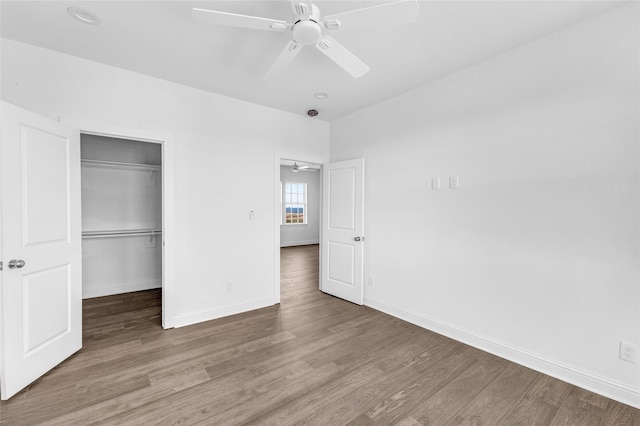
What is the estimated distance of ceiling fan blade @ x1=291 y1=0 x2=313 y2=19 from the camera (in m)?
1.63

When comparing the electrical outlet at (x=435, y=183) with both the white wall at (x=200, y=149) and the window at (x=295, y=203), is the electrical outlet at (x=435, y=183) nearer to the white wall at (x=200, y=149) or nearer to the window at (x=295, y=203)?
the white wall at (x=200, y=149)

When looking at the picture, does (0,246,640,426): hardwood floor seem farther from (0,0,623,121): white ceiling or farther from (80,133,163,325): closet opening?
(0,0,623,121): white ceiling

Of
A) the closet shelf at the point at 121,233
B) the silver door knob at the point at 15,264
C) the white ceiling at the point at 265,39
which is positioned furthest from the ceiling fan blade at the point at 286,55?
the closet shelf at the point at 121,233

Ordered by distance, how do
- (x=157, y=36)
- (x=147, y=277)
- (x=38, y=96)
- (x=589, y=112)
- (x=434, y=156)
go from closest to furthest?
(x=589, y=112)
(x=157, y=36)
(x=38, y=96)
(x=434, y=156)
(x=147, y=277)

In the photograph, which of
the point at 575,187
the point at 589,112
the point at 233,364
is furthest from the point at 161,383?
the point at 589,112

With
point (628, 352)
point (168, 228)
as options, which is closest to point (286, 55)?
point (168, 228)

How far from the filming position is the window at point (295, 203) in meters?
9.34

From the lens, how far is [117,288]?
14.6 ft

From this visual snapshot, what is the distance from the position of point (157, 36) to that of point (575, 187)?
3.63 metres

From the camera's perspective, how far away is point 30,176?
2188mm

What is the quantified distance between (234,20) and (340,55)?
0.75 metres

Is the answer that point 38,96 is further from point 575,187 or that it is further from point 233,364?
point 575,187

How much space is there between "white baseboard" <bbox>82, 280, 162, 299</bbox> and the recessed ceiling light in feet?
12.1

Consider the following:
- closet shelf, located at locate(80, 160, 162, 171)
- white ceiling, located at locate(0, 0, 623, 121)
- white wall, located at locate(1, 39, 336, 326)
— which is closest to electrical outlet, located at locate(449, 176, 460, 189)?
white ceiling, located at locate(0, 0, 623, 121)
